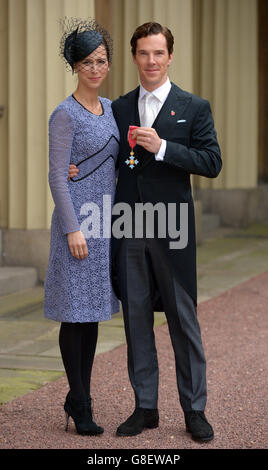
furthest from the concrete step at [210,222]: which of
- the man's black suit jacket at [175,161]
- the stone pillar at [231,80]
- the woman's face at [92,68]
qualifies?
the woman's face at [92,68]

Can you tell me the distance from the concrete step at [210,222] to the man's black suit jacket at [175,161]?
869cm

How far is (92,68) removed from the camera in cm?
404

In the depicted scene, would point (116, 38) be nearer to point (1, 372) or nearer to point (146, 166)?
point (1, 372)

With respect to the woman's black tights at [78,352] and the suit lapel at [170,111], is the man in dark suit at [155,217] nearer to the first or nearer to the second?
the suit lapel at [170,111]

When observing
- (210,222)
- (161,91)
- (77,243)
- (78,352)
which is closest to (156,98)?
(161,91)

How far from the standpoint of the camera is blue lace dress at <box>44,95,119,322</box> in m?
4.00

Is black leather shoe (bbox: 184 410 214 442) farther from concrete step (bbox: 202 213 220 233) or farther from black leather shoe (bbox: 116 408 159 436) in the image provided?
concrete step (bbox: 202 213 220 233)

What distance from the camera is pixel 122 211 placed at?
162 inches

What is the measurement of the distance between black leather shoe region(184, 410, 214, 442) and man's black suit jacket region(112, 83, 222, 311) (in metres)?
0.51

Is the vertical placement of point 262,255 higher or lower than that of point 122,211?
lower

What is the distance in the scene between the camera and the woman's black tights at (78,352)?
13.6ft

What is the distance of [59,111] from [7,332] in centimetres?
289

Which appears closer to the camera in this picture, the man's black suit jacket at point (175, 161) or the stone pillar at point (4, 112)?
the man's black suit jacket at point (175, 161)
